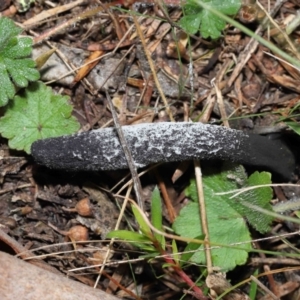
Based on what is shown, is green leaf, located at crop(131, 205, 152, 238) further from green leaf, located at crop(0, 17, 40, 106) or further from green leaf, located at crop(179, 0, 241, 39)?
green leaf, located at crop(179, 0, 241, 39)

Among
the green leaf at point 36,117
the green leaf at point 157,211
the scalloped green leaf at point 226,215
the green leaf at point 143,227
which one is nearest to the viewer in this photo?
the green leaf at point 143,227

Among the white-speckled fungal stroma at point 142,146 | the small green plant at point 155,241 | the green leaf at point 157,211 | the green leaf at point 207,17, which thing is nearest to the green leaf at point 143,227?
the small green plant at point 155,241

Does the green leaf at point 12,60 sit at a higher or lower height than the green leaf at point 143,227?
higher

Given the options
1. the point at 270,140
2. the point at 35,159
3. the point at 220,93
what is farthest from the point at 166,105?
the point at 35,159

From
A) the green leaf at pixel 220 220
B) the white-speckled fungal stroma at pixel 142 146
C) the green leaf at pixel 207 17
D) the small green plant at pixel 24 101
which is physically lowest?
the green leaf at pixel 220 220

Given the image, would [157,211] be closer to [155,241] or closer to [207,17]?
[155,241]

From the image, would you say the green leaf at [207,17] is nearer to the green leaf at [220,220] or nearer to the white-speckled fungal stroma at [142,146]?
the white-speckled fungal stroma at [142,146]

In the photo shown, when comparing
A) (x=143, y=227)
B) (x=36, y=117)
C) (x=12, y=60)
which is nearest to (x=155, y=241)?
(x=143, y=227)

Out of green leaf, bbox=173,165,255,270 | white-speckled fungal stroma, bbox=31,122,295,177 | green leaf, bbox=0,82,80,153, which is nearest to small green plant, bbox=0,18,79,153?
green leaf, bbox=0,82,80,153
